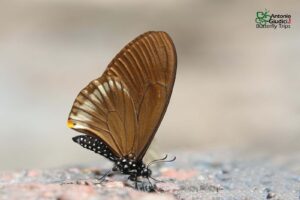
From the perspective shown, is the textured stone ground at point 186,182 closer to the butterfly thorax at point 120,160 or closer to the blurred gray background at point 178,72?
the butterfly thorax at point 120,160

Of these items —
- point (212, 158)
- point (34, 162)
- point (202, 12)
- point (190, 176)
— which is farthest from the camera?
point (202, 12)

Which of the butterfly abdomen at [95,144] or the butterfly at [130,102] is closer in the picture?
the butterfly at [130,102]

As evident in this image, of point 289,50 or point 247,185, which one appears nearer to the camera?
point 247,185

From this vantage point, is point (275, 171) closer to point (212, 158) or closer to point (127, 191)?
point (212, 158)

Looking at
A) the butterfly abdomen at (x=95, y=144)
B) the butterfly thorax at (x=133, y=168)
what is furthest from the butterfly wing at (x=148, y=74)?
the butterfly abdomen at (x=95, y=144)

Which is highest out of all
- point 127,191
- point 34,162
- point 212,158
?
point 127,191

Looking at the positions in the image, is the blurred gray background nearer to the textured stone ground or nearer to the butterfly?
the textured stone ground

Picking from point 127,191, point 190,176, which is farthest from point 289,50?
point 127,191
